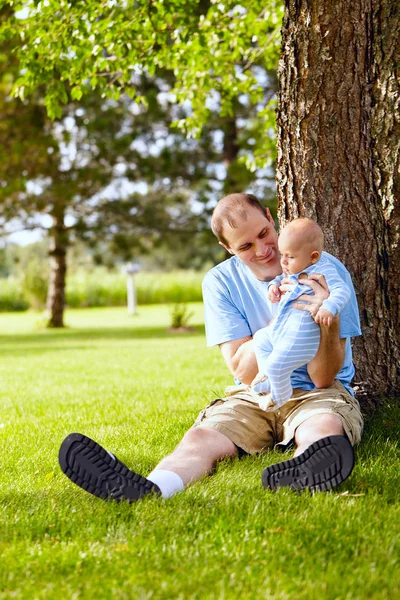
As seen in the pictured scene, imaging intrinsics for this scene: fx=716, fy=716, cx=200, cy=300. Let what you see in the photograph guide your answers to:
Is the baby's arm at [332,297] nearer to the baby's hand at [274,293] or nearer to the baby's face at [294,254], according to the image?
the baby's face at [294,254]

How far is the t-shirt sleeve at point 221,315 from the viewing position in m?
3.48

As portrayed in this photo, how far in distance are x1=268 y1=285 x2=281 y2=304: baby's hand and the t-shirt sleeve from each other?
0.29m

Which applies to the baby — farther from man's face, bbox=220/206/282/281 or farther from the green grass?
the green grass

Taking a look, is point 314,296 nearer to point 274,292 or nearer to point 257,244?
point 274,292

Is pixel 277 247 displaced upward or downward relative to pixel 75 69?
downward

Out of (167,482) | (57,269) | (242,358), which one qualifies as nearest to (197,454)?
(167,482)

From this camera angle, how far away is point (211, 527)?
252cm

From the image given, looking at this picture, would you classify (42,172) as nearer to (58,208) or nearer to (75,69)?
(58,208)

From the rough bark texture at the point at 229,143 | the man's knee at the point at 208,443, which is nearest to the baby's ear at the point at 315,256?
the man's knee at the point at 208,443

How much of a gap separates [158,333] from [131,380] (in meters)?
9.25

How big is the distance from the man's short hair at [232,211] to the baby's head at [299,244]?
0.27 metres

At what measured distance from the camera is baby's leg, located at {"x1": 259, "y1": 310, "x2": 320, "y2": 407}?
9.93 ft

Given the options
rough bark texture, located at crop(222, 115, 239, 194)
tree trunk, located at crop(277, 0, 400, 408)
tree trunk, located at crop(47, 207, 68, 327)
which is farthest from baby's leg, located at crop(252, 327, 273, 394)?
tree trunk, located at crop(47, 207, 68, 327)

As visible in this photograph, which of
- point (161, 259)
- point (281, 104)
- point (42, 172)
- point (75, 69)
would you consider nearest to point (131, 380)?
point (75, 69)
